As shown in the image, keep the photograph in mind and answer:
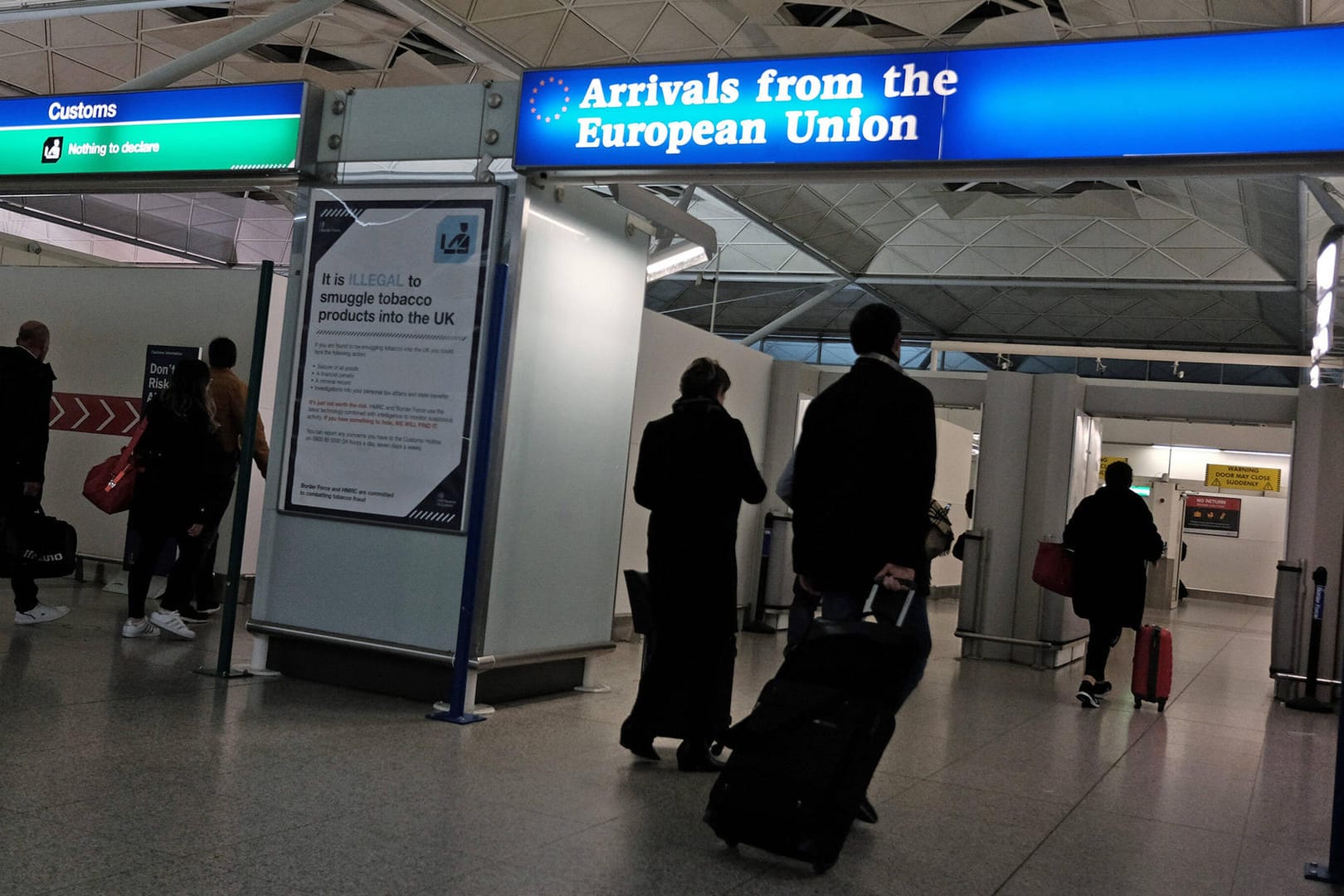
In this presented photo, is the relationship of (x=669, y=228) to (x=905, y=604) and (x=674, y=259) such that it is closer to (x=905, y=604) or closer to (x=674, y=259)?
(x=674, y=259)

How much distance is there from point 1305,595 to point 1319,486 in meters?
0.87

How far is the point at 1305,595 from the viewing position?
362 inches

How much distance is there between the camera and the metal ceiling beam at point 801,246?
1912cm

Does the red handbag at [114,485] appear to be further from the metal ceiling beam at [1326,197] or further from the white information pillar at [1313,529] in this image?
the metal ceiling beam at [1326,197]

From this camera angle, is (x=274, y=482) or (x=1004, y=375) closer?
(x=274, y=482)

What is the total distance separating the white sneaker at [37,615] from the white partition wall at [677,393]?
136 inches

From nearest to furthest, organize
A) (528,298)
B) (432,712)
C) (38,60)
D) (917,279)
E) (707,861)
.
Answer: (707,861)
(432,712)
(528,298)
(38,60)
(917,279)

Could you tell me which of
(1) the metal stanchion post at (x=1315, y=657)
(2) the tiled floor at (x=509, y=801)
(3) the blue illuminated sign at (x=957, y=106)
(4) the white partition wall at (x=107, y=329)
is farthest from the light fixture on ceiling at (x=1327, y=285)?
(4) the white partition wall at (x=107, y=329)

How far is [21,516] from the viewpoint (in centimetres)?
682

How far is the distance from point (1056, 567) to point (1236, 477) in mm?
16415

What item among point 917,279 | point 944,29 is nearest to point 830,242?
point 917,279

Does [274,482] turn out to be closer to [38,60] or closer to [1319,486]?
[1319,486]

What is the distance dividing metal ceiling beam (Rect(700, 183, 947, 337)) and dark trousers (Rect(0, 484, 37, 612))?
10614 mm

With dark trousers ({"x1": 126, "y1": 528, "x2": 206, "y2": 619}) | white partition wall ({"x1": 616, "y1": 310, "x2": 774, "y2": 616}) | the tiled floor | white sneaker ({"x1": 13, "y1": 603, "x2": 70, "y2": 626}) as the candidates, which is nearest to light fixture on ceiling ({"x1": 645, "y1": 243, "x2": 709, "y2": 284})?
white partition wall ({"x1": 616, "y1": 310, "x2": 774, "y2": 616})
